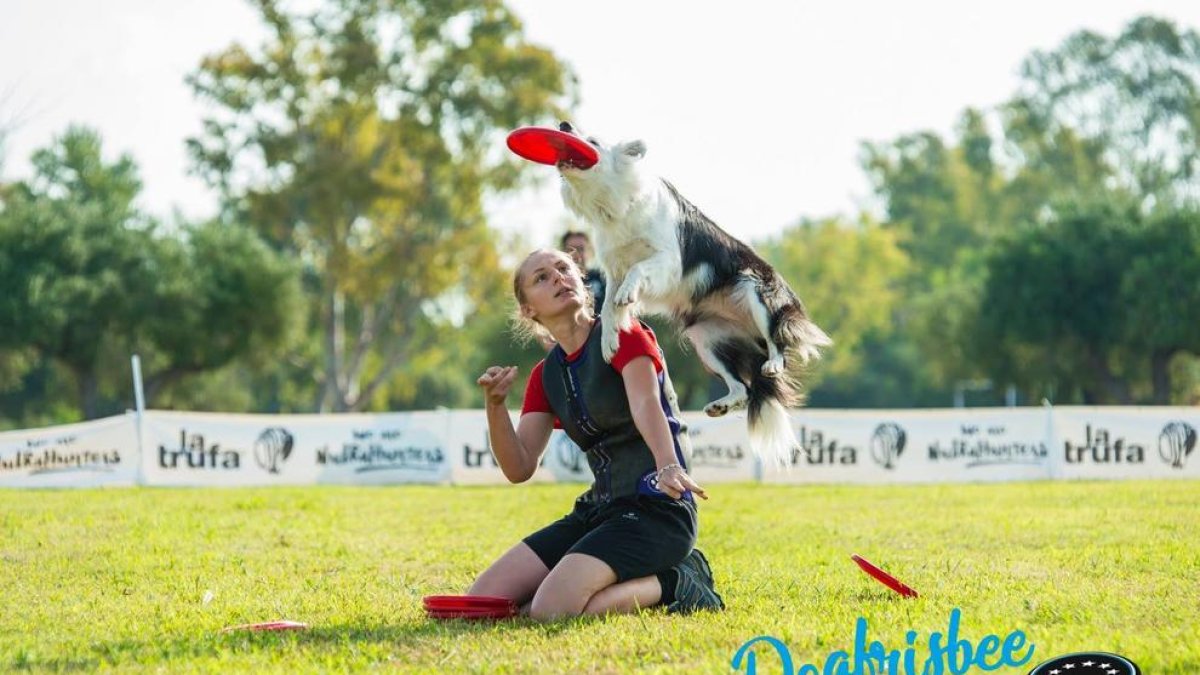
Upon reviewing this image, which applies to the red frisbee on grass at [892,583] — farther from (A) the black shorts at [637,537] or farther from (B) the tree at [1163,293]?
(B) the tree at [1163,293]

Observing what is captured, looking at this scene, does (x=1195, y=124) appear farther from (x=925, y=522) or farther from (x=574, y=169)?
(x=574, y=169)

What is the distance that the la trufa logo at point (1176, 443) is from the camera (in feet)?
58.8

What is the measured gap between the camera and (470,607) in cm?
548

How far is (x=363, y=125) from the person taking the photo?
37.1 meters

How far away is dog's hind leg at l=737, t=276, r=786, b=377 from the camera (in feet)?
21.6

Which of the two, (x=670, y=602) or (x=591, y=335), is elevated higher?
(x=591, y=335)

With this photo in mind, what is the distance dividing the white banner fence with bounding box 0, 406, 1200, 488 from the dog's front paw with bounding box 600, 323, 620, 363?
12.2 metres

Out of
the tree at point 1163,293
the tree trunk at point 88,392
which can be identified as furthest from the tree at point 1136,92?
the tree trunk at point 88,392

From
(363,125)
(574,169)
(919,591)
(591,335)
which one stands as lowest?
(919,591)

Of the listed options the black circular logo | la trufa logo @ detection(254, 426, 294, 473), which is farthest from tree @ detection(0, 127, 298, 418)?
the black circular logo

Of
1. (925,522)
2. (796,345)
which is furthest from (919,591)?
(925,522)

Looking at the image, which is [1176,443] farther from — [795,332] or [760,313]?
[760,313]

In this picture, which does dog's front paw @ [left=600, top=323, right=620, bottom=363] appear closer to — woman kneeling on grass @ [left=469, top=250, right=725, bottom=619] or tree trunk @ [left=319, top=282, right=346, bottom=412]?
woman kneeling on grass @ [left=469, top=250, right=725, bottom=619]

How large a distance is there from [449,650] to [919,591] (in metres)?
2.51
